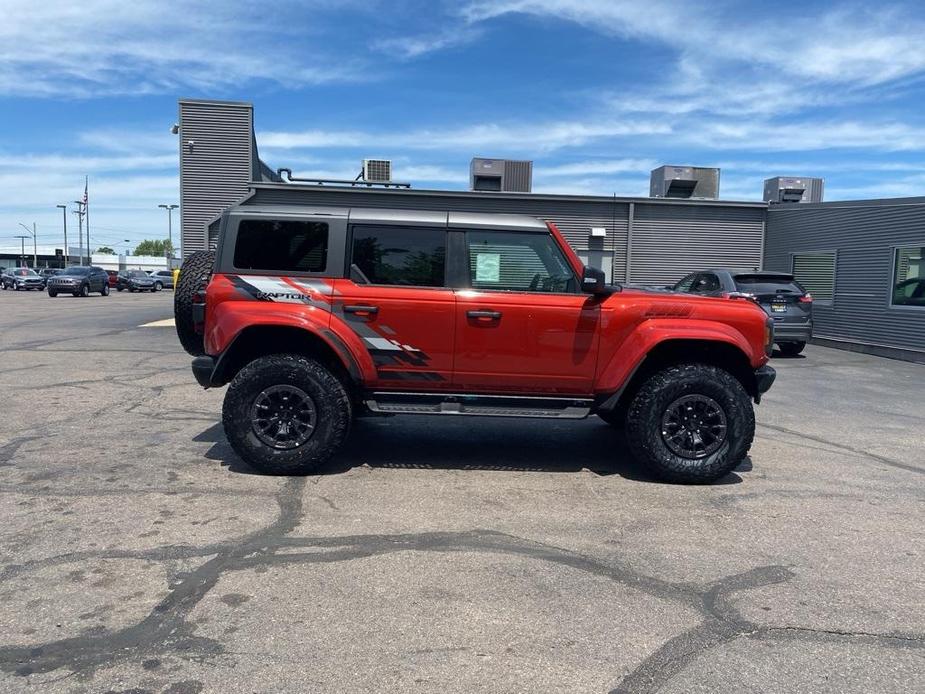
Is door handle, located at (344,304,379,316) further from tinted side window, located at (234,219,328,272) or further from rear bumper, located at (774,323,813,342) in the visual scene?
rear bumper, located at (774,323,813,342)

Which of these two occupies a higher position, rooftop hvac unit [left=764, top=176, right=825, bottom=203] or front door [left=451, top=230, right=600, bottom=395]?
rooftop hvac unit [left=764, top=176, right=825, bottom=203]

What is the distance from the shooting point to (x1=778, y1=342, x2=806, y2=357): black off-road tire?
14.2m

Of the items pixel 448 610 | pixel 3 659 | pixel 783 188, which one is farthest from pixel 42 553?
pixel 783 188

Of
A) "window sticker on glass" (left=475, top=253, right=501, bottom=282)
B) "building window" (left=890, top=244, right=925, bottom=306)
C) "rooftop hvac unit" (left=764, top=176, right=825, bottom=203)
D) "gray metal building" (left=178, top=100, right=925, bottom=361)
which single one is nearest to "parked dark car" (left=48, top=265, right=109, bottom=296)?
"gray metal building" (left=178, top=100, right=925, bottom=361)

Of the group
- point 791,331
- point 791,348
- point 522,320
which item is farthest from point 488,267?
point 791,348

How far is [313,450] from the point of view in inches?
218

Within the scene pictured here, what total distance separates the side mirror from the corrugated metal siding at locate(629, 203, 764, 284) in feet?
49.2

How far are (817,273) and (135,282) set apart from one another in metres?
46.5

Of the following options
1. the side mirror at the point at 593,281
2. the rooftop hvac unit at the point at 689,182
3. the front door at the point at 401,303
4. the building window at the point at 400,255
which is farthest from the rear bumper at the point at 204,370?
the rooftop hvac unit at the point at 689,182

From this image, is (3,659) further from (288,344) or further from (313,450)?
(288,344)

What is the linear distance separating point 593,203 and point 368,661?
1783 centimetres

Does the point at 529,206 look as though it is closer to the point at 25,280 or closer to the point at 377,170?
the point at 377,170

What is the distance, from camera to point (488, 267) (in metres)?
5.70

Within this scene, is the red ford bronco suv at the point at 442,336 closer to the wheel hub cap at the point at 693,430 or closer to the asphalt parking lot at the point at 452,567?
the wheel hub cap at the point at 693,430
